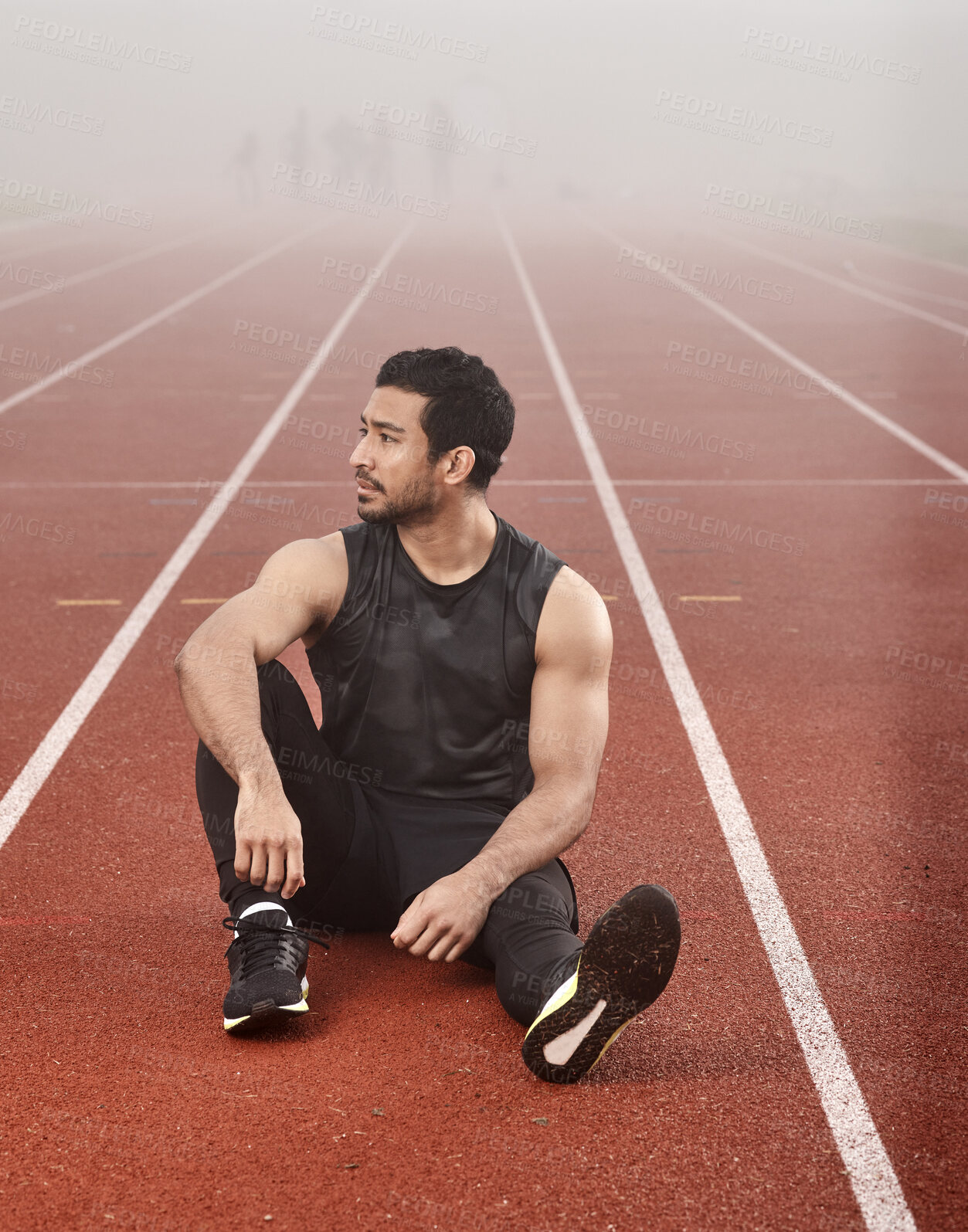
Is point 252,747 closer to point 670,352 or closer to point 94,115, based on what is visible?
point 670,352

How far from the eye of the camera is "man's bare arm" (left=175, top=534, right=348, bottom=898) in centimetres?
314

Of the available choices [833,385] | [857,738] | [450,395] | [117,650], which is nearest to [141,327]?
[833,385]

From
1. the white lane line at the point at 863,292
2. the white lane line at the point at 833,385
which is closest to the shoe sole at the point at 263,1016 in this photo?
the white lane line at the point at 833,385

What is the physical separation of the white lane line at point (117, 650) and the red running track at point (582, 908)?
0.23 ft

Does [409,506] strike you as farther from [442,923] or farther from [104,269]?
[104,269]

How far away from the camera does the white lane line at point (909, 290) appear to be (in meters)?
22.4

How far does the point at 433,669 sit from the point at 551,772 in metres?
0.43

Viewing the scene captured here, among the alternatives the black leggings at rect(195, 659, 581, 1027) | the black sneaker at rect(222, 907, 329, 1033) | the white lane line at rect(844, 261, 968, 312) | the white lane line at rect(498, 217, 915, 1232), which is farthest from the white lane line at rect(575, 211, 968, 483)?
the black sneaker at rect(222, 907, 329, 1033)

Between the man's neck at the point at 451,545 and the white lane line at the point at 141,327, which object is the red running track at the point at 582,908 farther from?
the white lane line at the point at 141,327

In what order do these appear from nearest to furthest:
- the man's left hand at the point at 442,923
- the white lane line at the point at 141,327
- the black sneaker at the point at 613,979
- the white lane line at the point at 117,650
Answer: the black sneaker at the point at 613,979 < the man's left hand at the point at 442,923 < the white lane line at the point at 117,650 < the white lane line at the point at 141,327

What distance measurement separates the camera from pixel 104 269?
28.1 meters

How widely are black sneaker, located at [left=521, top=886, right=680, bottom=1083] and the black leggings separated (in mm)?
122

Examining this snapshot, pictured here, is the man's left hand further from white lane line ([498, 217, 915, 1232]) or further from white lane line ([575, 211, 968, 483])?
white lane line ([575, 211, 968, 483])

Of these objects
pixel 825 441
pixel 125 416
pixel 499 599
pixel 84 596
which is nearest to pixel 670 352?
pixel 825 441
